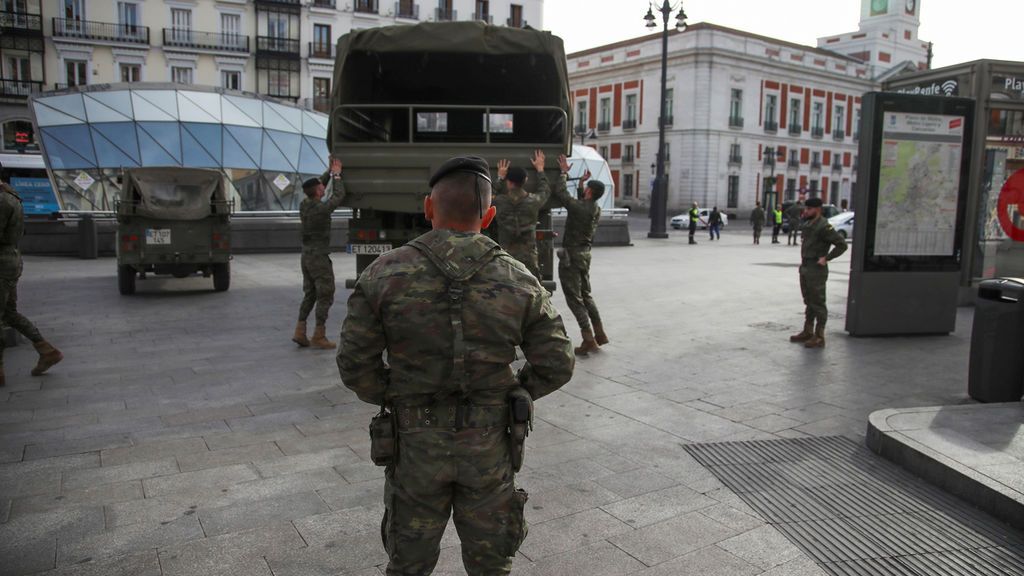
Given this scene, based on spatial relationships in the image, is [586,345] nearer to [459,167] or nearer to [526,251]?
[526,251]

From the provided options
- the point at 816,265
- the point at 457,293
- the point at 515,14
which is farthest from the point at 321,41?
the point at 457,293

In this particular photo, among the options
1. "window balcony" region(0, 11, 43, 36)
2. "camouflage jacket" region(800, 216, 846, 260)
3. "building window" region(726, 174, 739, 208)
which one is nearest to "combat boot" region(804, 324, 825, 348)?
"camouflage jacket" region(800, 216, 846, 260)

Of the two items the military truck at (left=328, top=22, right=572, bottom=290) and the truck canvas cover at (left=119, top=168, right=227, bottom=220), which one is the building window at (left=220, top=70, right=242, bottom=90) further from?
the military truck at (left=328, top=22, right=572, bottom=290)

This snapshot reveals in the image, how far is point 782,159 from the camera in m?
59.8

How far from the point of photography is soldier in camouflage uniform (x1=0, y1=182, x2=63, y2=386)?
650 cm

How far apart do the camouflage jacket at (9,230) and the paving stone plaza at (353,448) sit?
1.01 metres

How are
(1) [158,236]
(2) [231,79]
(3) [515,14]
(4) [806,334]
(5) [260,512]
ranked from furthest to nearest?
(3) [515,14], (2) [231,79], (1) [158,236], (4) [806,334], (5) [260,512]

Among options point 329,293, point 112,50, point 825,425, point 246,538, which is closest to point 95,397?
point 329,293

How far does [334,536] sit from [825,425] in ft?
12.3

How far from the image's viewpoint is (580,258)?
807 cm

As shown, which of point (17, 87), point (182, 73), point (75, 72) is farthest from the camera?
point (182, 73)

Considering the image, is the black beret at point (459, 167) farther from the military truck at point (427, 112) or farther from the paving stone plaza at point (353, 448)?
the military truck at point (427, 112)

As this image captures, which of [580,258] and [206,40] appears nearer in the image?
[580,258]

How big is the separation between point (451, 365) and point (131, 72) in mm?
51566
